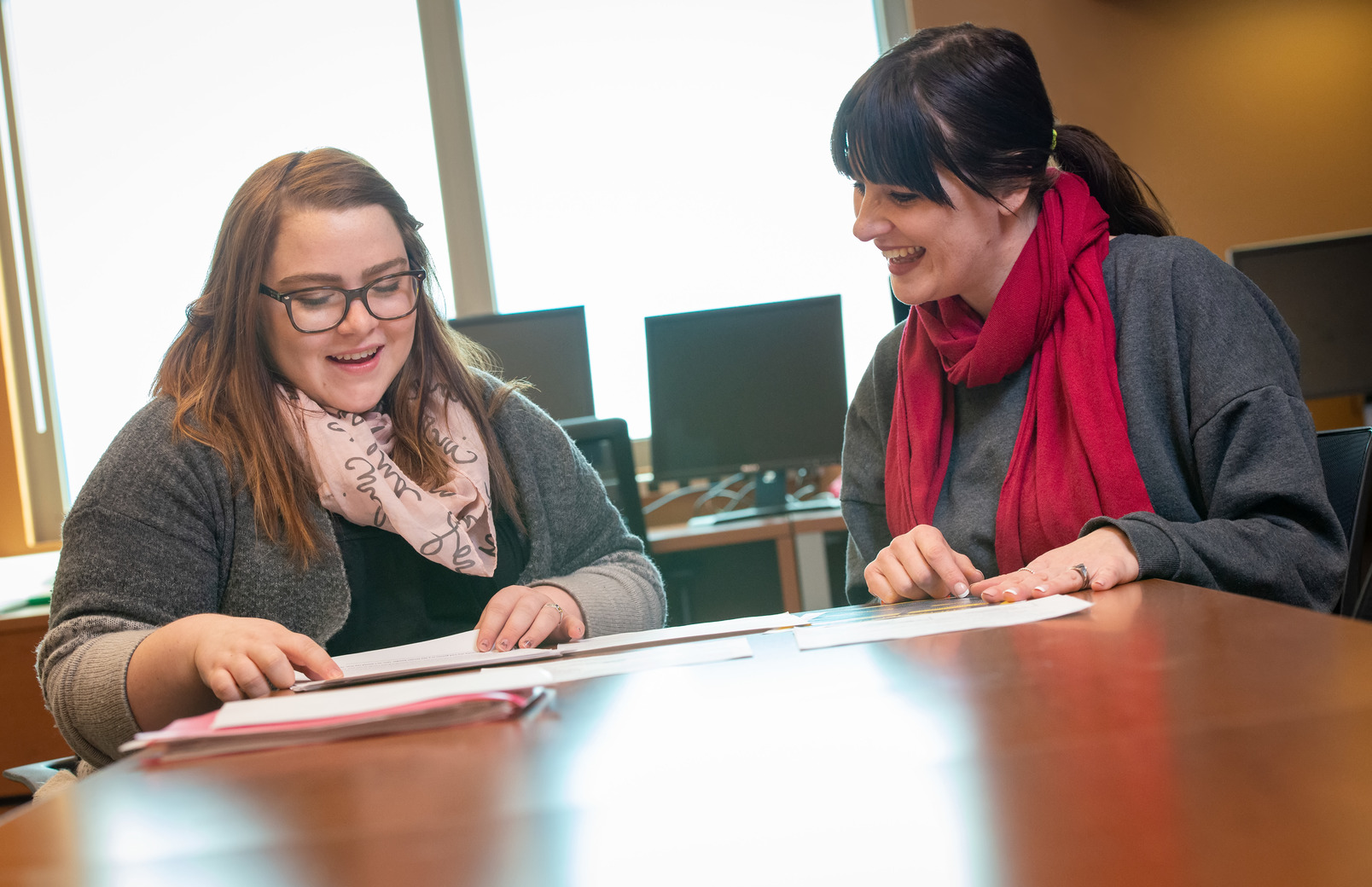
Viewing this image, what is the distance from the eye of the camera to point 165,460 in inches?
44.8

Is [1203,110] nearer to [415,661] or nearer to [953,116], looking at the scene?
[953,116]

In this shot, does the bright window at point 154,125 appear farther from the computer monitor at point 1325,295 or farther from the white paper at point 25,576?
the computer monitor at point 1325,295

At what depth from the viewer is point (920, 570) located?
0.97 m

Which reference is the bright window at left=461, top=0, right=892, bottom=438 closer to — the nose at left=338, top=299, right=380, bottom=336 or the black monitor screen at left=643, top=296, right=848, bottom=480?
the black monitor screen at left=643, top=296, right=848, bottom=480

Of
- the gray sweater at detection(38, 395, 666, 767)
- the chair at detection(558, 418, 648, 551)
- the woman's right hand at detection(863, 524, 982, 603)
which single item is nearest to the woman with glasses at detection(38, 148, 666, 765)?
the gray sweater at detection(38, 395, 666, 767)

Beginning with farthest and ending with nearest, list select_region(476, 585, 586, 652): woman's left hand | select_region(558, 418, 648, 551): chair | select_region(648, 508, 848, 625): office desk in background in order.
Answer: select_region(648, 508, 848, 625): office desk in background < select_region(558, 418, 648, 551): chair < select_region(476, 585, 586, 652): woman's left hand

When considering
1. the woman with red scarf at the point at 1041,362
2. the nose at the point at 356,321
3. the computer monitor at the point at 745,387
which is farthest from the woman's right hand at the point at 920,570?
the computer monitor at the point at 745,387

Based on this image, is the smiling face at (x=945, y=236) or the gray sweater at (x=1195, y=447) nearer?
the gray sweater at (x=1195, y=447)

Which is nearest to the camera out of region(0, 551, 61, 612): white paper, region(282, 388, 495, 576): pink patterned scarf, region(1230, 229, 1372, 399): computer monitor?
region(282, 388, 495, 576): pink patterned scarf

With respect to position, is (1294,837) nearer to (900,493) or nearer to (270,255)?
(900,493)

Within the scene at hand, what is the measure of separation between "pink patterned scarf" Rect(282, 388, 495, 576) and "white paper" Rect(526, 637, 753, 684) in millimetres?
460

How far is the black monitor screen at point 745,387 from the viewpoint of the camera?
107 inches

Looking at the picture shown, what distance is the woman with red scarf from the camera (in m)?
0.99

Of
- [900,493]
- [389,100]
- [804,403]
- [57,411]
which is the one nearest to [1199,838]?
[900,493]
